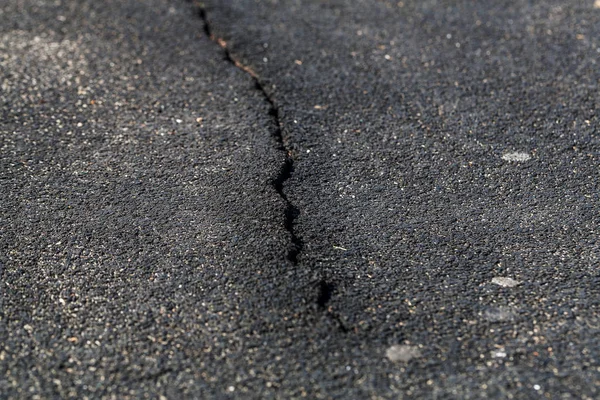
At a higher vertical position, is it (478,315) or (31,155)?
(478,315)

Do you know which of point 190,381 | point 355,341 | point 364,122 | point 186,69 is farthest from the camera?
point 186,69

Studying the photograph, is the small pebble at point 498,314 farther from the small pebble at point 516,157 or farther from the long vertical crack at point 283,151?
the small pebble at point 516,157

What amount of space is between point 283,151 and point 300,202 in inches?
18.6

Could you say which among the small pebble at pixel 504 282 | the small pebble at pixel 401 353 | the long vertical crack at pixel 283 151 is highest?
the small pebble at pixel 504 282

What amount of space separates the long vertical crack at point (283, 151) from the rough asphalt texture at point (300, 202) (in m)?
0.01

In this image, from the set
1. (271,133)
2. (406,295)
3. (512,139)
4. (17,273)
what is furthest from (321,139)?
(17,273)

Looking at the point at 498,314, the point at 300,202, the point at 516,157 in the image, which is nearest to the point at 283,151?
the point at 300,202

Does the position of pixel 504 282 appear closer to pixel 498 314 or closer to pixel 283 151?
pixel 498 314

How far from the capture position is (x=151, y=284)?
3.03 metres

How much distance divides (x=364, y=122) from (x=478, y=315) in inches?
63.7

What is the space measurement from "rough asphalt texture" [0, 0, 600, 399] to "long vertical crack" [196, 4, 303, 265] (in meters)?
0.01

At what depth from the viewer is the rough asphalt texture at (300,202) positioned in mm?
2691

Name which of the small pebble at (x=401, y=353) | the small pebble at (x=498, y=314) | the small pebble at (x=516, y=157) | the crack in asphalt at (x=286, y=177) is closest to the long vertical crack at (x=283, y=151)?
the crack in asphalt at (x=286, y=177)

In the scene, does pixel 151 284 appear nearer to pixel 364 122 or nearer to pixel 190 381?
pixel 190 381
